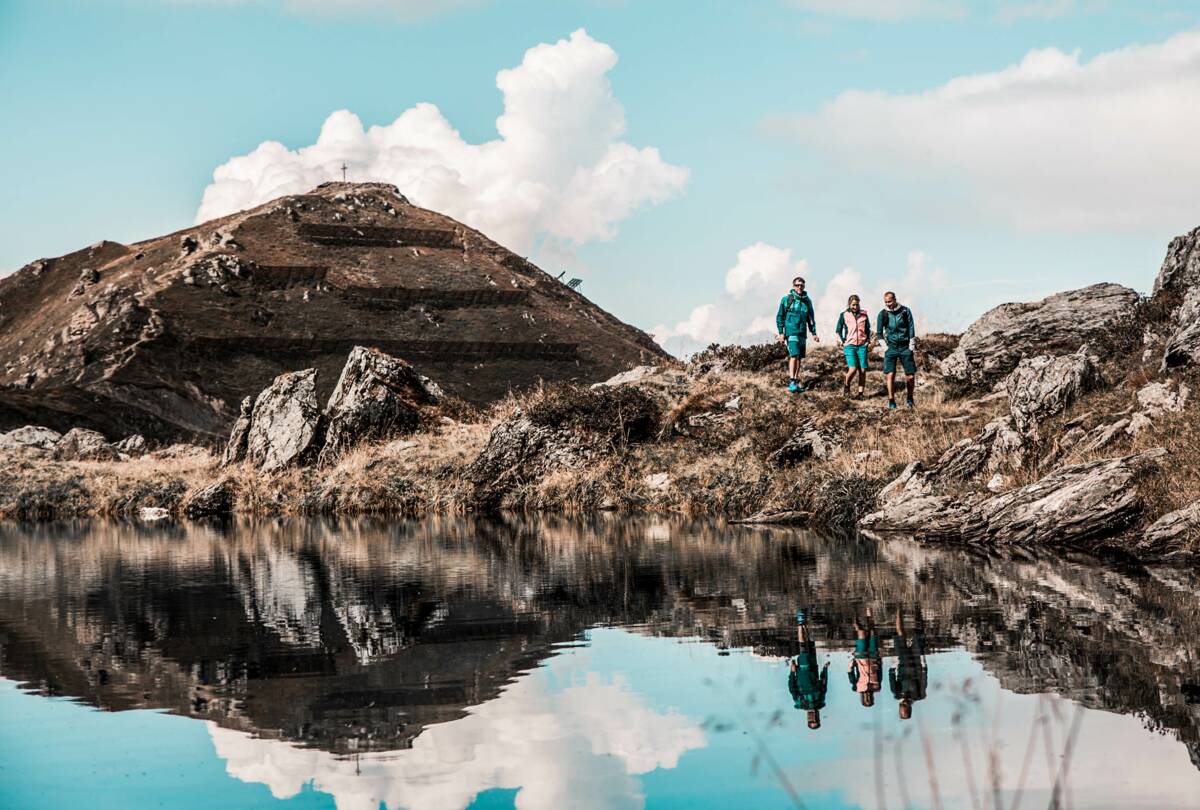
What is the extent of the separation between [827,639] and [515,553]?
34.0 ft

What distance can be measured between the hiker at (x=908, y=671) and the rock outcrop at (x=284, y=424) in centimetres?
3042

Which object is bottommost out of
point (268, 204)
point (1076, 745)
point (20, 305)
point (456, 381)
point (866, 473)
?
point (1076, 745)

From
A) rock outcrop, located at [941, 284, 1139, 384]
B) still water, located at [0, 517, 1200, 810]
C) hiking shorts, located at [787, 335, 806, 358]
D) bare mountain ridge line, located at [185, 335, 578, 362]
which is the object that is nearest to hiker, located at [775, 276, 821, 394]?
hiking shorts, located at [787, 335, 806, 358]

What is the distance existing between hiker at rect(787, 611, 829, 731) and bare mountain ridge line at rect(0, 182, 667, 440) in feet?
306

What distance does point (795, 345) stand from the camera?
100.0 ft

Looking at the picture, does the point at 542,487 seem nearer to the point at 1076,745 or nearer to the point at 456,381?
the point at 1076,745

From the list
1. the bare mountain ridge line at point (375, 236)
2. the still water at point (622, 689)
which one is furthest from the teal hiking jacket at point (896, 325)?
the bare mountain ridge line at point (375, 236)

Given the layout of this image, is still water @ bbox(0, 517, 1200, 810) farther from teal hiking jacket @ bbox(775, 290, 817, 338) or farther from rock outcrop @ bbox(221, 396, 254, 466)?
rock outcrop @ bbox(221, 396, 254, 466)

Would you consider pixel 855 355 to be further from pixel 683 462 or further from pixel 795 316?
pixel 683 462

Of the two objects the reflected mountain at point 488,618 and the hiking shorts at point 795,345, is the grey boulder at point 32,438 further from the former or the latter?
the reflected mountain at point 488,618

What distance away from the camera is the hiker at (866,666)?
336 inches

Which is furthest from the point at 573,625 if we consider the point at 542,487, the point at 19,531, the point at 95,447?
the point at 95,447

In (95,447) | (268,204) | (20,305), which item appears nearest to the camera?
(95,447)

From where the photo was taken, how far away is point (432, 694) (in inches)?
358
